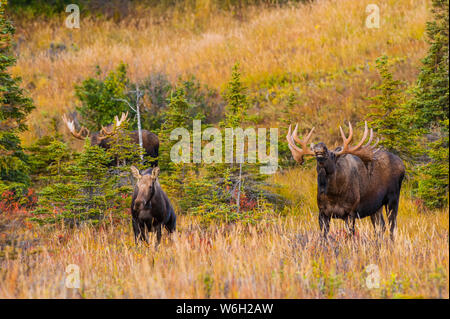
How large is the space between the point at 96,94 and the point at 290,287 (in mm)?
11862

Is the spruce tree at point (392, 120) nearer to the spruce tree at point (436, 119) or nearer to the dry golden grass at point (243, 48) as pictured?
the spruce tree at point (436, 119)

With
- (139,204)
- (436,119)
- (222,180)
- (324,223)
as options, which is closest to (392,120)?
(436,119)

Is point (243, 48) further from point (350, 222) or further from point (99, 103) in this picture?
point (350, 222)

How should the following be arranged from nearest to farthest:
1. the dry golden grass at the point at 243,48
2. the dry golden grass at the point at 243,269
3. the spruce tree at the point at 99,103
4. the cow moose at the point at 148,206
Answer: the dry golden grass at the point at 243,269, the cow moose at the point at 148,206, the spruce tree at the point at 99,103, the dry golden grass at the point at 243,48

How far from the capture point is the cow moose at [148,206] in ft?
24.9

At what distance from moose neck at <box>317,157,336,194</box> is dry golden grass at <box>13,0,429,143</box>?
295 inches

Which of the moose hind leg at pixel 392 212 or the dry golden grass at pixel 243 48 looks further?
the dry golden grass at pixel 243 48

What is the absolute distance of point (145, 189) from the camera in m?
7.58

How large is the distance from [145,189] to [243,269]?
2566 mm

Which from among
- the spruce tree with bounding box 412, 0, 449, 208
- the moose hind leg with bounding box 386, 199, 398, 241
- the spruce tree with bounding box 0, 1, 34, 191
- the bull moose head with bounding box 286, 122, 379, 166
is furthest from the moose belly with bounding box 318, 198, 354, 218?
the spruce tree with bounding box 0, 1, 34, 191

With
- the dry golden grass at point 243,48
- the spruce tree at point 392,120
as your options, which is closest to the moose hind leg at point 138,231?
the spruce tree at point 392,120

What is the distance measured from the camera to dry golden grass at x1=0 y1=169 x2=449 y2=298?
201 inches

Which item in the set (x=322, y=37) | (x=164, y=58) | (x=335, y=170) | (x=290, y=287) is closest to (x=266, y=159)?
(x=335, y=170)

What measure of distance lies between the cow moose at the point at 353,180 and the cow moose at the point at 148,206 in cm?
253
